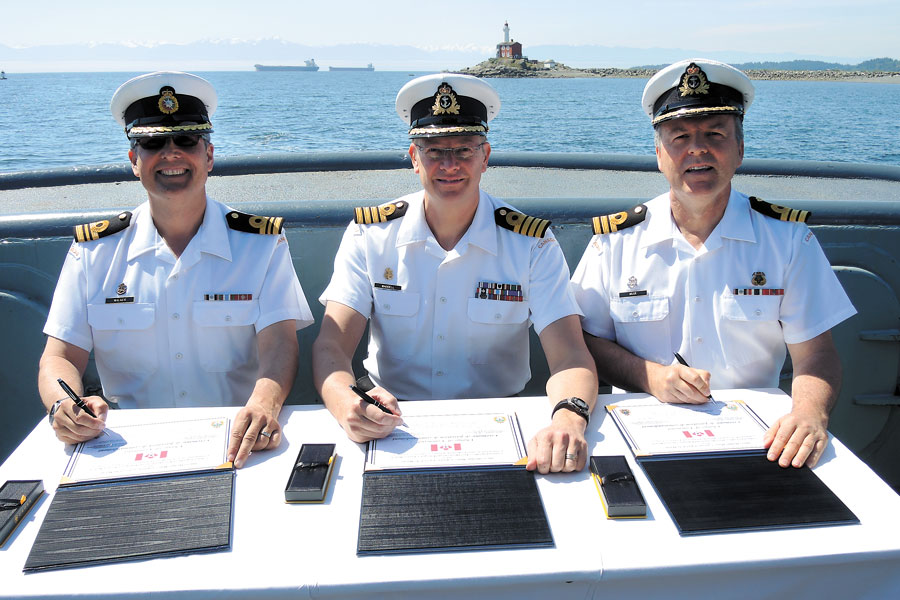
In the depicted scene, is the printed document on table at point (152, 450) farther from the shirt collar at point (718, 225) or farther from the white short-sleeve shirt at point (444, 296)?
the shirt collar at point (718, 225)

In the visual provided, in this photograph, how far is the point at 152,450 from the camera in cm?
139

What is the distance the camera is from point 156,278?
1.95 meters

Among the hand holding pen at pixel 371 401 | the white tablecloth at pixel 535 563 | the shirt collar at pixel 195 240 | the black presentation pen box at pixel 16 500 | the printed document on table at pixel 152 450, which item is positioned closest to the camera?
the white tablecloth at pixel 535 563

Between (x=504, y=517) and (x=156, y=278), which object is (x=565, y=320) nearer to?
(x=504, y=517)

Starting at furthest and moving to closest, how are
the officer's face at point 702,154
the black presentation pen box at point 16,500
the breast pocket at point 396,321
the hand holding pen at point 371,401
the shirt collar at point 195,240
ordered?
the breast pocket at point 396,321, the shirt collar at point 195,240, the officer's face at point 702,154, the hand holding pen at point 371,401, the black presentation pen box at point 16,500

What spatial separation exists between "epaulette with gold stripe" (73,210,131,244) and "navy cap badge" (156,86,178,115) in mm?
361

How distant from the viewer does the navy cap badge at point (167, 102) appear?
191 cm

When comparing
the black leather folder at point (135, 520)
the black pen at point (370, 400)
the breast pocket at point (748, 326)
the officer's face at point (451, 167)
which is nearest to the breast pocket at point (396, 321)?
the officer's face at point (451, 167)

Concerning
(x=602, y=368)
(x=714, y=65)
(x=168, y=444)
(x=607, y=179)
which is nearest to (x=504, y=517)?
(x=168, y=444)

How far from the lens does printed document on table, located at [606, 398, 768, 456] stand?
142 cm

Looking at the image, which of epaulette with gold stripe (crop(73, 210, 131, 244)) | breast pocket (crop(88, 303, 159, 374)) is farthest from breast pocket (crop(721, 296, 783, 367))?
epaulette with gold stripe (crop(73, 210, 131, 244))

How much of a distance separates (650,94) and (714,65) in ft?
0.65

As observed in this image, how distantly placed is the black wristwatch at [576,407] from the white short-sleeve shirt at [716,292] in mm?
561

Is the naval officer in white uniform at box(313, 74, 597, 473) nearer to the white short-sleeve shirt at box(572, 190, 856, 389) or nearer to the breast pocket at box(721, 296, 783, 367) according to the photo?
the white short-sleeve shirt at box(572, 190, 856, 389)
